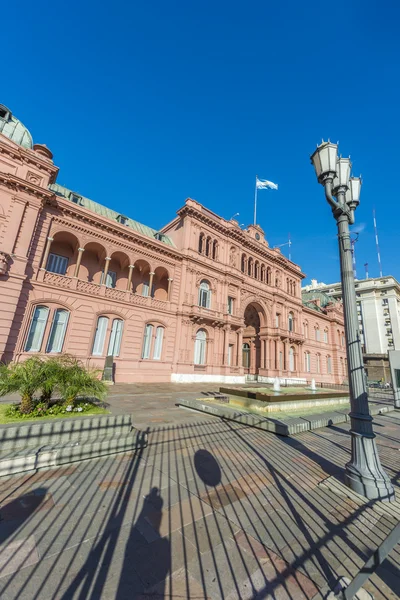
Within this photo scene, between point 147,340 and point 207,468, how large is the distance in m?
16.0

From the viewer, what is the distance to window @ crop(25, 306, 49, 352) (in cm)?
1488

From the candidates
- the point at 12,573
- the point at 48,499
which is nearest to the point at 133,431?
the point at 48,499

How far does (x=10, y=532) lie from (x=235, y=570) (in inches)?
92.6

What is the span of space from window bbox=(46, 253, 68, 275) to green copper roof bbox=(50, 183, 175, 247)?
13.9 feet

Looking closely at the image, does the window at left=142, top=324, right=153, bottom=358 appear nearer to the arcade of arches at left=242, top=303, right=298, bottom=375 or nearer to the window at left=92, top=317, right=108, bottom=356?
the window at left=92, top=317, right=108, bottom=356

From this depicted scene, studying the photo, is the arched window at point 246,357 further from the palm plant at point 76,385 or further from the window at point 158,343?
the palm plant at point 76,385

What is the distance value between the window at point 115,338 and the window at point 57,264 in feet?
17.9

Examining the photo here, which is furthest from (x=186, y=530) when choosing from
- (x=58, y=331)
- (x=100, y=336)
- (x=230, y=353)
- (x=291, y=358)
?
(x=291, y=358)

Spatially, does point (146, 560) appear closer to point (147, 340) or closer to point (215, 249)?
point (147, 340)

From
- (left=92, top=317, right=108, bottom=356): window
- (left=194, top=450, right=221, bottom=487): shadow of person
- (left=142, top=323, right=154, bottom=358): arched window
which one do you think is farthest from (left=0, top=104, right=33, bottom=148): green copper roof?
(left=194, top=450, right=221, bottom=487): shadow of person

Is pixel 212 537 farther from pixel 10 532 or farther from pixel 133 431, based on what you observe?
pixel 133 431

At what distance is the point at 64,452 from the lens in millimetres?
4312

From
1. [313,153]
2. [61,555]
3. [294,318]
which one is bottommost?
[61,555]

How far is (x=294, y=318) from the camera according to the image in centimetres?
3416
